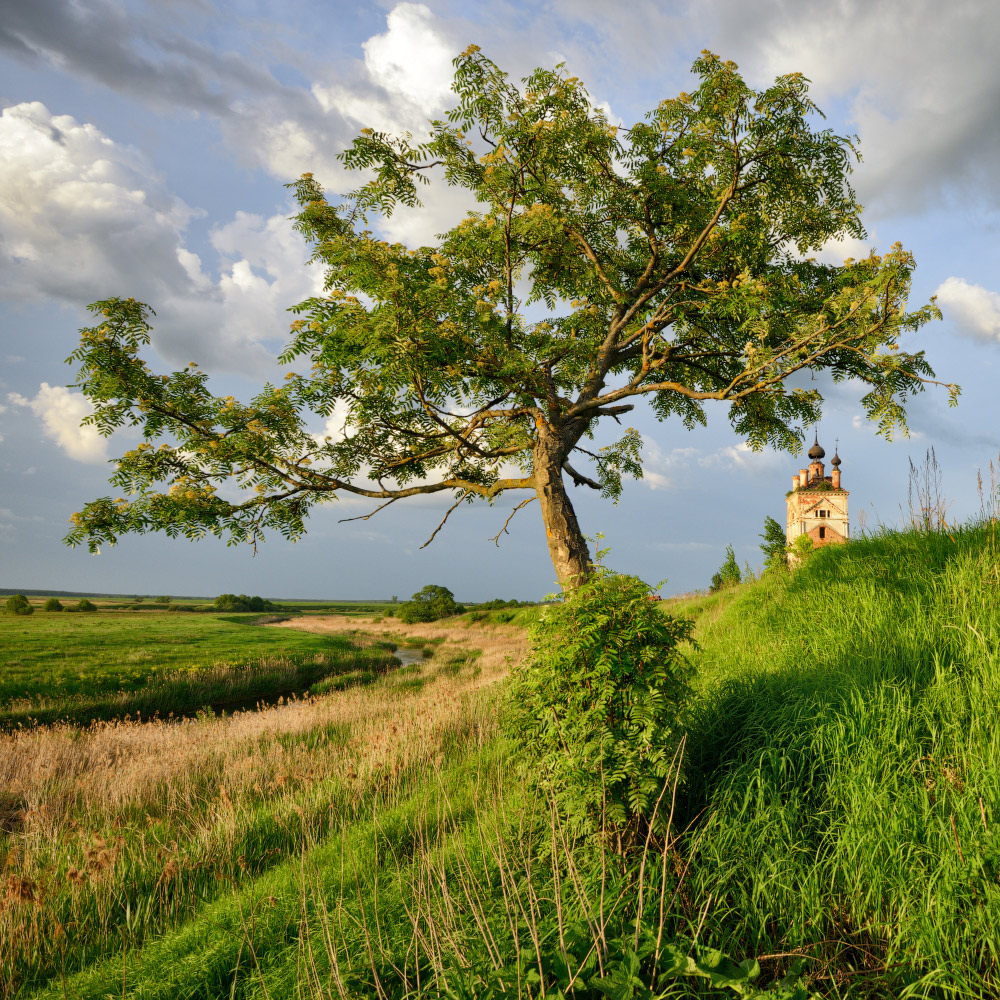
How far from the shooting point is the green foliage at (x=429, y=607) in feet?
169

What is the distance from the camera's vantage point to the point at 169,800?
8305 millimetres

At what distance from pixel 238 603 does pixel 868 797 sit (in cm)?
8731

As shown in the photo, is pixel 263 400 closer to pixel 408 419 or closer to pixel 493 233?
pixel 408 419

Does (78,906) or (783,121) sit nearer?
(78,906)

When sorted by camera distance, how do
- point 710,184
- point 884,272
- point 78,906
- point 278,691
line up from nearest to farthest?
point 78,906 → point 884,272 → point 710,184 → point 278,691

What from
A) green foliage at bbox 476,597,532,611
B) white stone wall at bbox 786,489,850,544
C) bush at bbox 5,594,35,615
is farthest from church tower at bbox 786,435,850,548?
bush at bbox 5,594,35,615

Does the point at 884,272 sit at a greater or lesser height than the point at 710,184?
lesser

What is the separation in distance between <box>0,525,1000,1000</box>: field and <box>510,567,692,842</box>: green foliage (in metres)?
0.32

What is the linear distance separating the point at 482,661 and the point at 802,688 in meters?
19.5

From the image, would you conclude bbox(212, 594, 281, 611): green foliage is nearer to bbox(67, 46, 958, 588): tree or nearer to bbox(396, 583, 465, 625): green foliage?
bbox(396, 583, 465, 625): green foliage

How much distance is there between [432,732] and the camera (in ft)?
28.6

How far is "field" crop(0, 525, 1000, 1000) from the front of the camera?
2887mm

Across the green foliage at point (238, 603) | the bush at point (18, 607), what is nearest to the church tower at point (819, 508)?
the bush at point (18, 607)

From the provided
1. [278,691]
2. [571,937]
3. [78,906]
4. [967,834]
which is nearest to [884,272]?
[967,834]
